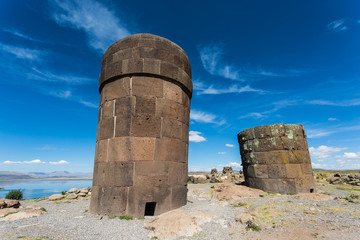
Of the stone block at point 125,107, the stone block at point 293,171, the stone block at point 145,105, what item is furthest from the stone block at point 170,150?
the stone block at point 293,171

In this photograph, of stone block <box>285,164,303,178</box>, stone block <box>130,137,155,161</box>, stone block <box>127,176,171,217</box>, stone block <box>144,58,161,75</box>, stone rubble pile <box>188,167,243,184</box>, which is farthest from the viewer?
stone rubble pile <box>188,167,243,184</box>

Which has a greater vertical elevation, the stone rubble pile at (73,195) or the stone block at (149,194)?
the stone block at (149,194)

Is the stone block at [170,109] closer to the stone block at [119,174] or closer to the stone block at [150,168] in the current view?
the stone block at [150,168]

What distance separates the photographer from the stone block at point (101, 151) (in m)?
6.24

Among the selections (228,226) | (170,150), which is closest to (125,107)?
(170,150)

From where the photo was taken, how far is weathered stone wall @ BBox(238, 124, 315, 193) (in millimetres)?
8750

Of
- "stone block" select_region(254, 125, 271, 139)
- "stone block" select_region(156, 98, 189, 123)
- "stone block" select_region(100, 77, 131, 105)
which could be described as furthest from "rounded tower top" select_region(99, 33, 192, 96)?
"stone block" select_region(254, 125, 271, 139)

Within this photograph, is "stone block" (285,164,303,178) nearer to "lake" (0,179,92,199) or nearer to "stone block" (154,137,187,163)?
"stone block" (154,137,187,163)

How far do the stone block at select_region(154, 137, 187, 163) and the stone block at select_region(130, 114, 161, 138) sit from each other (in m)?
0.33

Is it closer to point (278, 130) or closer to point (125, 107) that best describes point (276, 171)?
point (278, 130)

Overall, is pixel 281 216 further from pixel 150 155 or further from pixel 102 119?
pixel 102 119

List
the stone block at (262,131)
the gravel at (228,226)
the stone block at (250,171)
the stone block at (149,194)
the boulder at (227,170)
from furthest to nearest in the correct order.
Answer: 1. the boulder at (227,170)
2. the stone block at (250,171)
3. the stone block at (262,131)
4. the stone block at (149,194)
5. the gravel at (228,226)

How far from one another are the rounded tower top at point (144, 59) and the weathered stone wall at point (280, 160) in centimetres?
519

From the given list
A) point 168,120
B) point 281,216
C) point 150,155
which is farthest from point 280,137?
point 150,155
